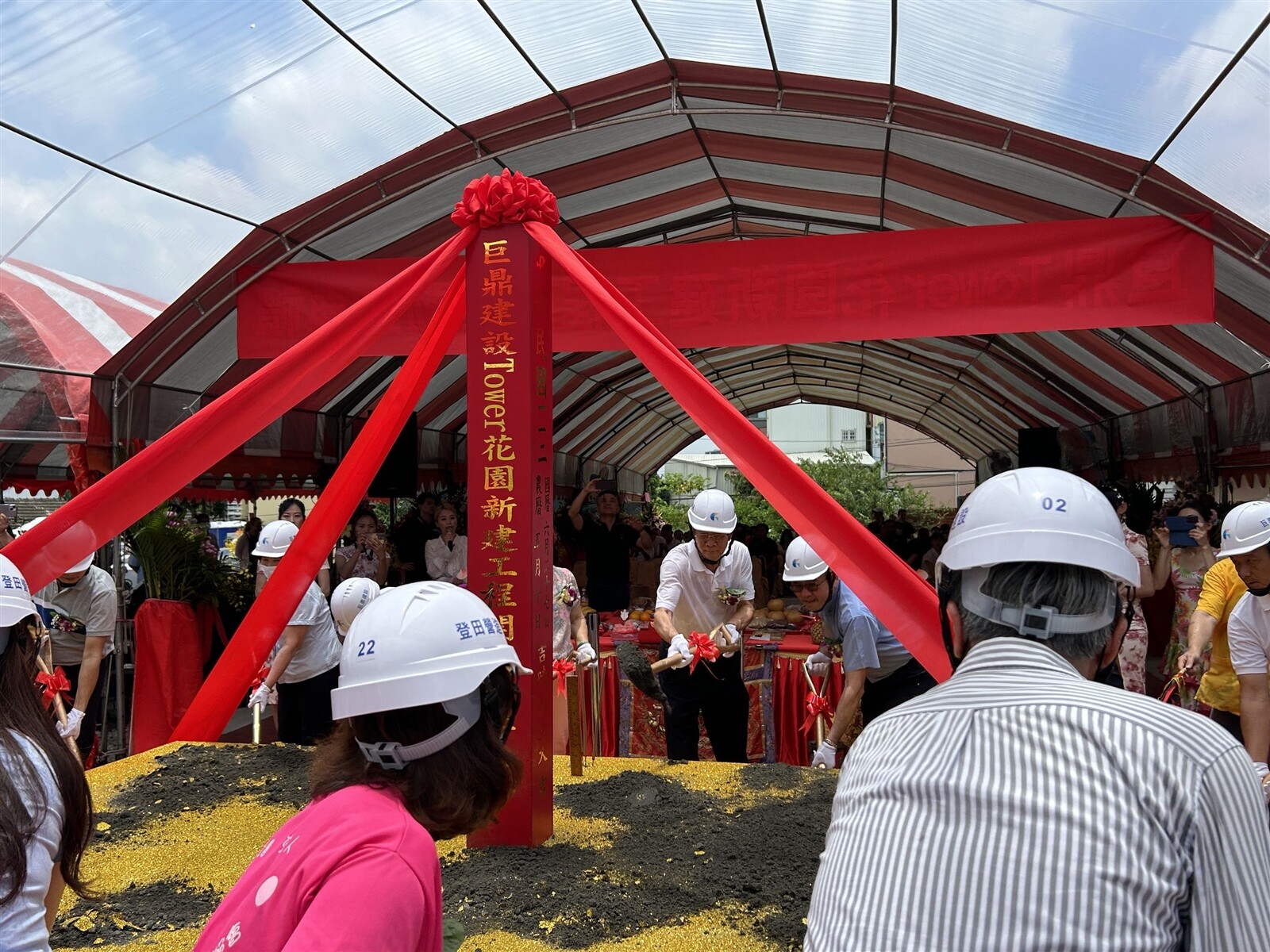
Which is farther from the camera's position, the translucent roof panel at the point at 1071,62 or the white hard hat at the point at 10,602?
the translucent roof panel at the point at 1071,62

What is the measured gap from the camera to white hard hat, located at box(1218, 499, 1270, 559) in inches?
134

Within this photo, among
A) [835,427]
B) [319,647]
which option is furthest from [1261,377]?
[835,427]

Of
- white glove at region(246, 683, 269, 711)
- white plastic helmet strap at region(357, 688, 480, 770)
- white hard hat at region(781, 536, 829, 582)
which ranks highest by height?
white hard hat at region(781, 536, 829, 582)

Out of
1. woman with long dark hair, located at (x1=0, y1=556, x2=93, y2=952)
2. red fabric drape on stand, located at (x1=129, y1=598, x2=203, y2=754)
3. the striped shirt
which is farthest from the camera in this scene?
red fabric drape on stand, located at (x1=129, y1=598, x2=203, y2=754)

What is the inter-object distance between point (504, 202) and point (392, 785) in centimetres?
235

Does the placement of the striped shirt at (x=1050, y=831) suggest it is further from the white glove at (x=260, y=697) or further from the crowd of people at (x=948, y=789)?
the white glove at (x=260, y=697)

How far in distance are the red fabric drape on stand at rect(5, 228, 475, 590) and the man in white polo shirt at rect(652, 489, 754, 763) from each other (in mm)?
1864

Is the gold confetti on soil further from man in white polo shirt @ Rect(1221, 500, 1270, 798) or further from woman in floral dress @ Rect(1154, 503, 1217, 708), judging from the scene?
woman in floral dress @ Rect(1154, 503, 1217, 708)

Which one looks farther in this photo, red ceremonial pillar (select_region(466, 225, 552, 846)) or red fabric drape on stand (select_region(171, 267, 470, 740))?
red fabric drape on stand (select_region(171, 267, 470, 740))

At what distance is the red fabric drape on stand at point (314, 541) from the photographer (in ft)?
10.7

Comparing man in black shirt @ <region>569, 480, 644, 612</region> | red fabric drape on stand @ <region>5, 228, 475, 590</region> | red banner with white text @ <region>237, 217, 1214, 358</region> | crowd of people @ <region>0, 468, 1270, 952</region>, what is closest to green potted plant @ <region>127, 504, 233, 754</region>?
red banner with white text @ <region>237, 217, 1214, 358</region>

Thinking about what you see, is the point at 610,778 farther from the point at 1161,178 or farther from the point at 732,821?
the point at 1161,178

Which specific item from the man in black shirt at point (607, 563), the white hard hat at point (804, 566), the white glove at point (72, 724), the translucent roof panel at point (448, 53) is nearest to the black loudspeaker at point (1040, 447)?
the man in black shirt at point (607, 563)

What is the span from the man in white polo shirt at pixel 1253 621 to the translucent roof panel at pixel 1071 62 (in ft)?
6.65
